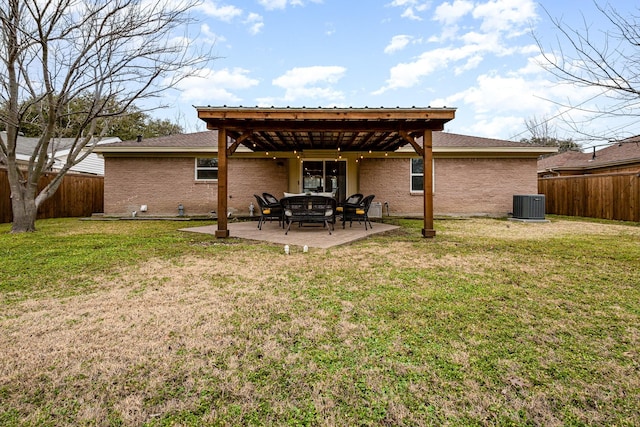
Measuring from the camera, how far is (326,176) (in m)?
11.5

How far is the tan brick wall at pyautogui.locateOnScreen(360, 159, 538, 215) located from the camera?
37.1 feet

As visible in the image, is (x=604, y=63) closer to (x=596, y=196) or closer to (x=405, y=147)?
(x=405, y=147)

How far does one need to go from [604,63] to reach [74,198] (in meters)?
16.0

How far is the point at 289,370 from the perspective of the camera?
1694 mm

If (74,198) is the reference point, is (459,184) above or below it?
above

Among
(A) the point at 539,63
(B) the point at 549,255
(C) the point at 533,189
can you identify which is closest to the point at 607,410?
(B) the point at 549,255

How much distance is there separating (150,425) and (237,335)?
0.81m

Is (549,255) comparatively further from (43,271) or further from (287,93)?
(287,93)

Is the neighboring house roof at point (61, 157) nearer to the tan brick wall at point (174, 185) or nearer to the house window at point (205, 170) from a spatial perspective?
the tan brick wall at point (174, 185)

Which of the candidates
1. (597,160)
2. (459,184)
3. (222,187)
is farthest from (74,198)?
(597,160)

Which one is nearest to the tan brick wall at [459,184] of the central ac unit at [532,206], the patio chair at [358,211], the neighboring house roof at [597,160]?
the central ac unit at [532,206]

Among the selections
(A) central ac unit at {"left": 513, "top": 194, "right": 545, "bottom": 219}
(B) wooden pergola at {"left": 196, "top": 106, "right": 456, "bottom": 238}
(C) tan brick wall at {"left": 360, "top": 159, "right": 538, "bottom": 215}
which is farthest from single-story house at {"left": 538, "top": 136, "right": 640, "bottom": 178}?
(B) wooden pergola at {"left": 196, "top": 106, "right": 456, "bottom": 238}

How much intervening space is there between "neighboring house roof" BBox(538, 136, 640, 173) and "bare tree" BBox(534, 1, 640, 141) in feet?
37.1

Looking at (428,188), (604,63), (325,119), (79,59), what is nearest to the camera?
(604,63)
